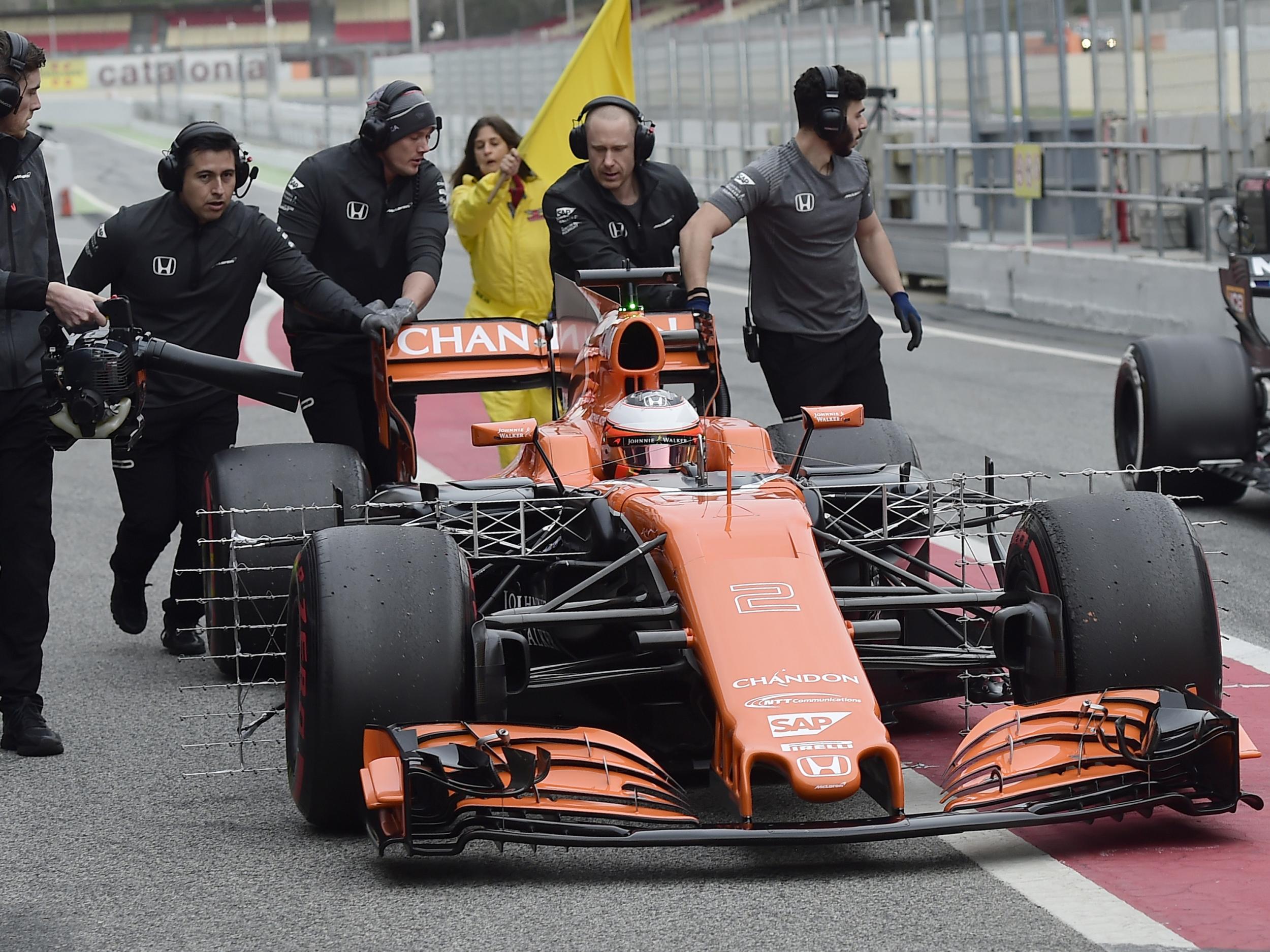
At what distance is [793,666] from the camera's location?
5.04 metres

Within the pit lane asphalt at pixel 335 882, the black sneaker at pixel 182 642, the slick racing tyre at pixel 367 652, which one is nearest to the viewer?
the pit lane asphalt at pixel 335 882

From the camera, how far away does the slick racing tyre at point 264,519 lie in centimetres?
702

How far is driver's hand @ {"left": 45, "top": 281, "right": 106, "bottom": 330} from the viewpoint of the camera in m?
6.35

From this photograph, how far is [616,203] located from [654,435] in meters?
2.25

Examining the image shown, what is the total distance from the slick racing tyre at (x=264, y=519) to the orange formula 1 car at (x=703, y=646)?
20 cm

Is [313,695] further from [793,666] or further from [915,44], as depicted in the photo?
[915,44]

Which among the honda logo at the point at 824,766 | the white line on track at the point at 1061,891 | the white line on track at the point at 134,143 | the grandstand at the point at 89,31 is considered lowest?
the white line on track at the point at 1061,891

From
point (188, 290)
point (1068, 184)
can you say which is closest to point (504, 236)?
point (188, 290)

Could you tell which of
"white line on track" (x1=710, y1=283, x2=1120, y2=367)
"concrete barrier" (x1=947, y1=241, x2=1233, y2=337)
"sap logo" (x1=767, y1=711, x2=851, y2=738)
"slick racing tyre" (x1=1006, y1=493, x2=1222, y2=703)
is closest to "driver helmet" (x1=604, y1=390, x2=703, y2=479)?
"slick racing tyre" (x1=1006, y1=493, x2=1222, y2=703)

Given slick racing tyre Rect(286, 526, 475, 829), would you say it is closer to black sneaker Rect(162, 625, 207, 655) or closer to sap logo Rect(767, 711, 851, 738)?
sap logo Rect(767, 711, 851, 738)

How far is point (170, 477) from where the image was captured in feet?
25.2

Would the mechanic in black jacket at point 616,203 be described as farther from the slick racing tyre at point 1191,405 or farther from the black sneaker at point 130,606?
the slick racing tyre at point 1191,405

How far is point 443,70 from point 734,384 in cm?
4373

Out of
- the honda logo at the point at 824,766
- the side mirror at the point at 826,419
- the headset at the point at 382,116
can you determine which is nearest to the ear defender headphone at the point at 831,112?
the headset at the point at 382,116
